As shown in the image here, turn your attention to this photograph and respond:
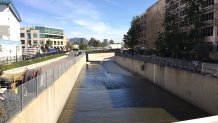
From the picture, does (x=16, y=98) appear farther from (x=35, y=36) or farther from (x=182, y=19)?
(x=35, y=36)

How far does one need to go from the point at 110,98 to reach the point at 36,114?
20.3 metres

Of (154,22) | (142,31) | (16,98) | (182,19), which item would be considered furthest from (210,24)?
(142,31)

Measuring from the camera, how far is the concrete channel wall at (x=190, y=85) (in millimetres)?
25250

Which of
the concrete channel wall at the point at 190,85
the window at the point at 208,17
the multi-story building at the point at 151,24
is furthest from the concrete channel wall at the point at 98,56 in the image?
the concrete channel wall at the point at 190,85

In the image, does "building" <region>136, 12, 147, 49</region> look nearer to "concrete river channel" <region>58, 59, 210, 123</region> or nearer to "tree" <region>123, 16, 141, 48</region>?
"tree" <region>123, 16, 141, 48</region>

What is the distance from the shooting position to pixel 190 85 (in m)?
30.9

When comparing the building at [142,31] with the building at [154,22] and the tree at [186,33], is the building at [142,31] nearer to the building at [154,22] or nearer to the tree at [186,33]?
the building at [154,22]

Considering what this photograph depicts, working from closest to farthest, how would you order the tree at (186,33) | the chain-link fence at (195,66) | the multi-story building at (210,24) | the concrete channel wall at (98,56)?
1. the chain-link fence at (195,66)
2. the multi-story building at (210,24)
3. the tree at (186,33)
4. the concrete channel wall at (98,56)

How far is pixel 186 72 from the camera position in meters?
32.6

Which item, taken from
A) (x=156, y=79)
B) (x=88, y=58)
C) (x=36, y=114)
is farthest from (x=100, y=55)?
(x=36, y=114)

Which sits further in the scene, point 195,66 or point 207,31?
point 207,31

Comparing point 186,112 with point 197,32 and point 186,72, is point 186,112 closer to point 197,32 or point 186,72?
point 186,72

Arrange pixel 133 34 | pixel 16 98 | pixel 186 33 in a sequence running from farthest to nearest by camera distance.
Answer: pixel 133 34, pixel 186 33, pixel 16 98

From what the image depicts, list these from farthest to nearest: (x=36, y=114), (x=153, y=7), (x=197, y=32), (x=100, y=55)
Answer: (x=100, y=55)
(x=153, y=7)
(x=197, y=32)
(x=36, y=114)
